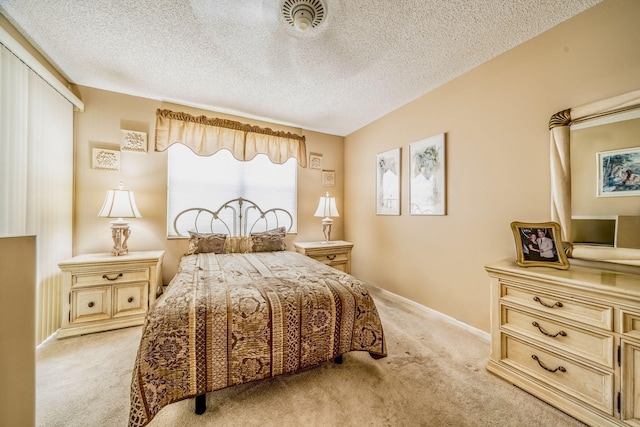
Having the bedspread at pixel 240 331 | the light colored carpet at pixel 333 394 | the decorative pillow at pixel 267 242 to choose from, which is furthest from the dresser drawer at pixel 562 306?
the decorative pillow at pixel 267 242

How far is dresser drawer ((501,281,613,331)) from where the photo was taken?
4.12 feet

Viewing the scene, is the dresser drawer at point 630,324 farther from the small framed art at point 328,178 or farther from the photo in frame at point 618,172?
the small framed art at point 328,178

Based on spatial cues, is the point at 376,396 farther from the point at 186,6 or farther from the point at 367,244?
the point at 186,6

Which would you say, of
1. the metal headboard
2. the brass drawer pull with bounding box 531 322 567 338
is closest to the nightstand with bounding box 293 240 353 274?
the metal headboard

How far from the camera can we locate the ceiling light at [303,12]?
5.00ft

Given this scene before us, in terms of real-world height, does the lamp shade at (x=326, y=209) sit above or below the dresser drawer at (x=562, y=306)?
above

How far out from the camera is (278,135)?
12.0ft

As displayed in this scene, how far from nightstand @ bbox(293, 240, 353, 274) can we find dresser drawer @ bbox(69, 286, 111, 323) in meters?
2.20

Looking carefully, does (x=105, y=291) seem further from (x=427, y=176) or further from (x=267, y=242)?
(x=427, y=176)

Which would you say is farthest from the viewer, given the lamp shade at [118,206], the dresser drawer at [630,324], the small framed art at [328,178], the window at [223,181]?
the small framed art at [328,178]

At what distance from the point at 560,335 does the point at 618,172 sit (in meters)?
1.14

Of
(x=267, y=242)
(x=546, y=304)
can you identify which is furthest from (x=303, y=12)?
(x=546, y=304)

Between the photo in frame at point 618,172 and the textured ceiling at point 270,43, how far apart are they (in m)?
1.10

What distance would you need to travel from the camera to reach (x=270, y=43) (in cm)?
194
